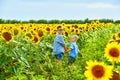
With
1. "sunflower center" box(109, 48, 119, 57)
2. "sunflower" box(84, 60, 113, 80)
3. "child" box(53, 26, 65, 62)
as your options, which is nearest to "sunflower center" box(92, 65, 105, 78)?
"sunflower" box(84, 60, 113, 80)

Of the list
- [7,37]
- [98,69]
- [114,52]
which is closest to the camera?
[98,69]

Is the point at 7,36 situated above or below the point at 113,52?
below

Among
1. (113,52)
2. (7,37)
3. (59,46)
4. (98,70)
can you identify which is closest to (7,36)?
(7,37)

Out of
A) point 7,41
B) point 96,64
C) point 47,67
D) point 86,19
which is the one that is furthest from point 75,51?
point 86,19

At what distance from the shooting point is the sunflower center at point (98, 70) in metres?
3.69

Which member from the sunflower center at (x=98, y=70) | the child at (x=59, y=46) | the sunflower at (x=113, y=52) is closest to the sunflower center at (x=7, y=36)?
the sunflower at (x=113, y=52)

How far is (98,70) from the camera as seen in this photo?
3.74m

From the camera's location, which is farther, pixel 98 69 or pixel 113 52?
pixel 113 52

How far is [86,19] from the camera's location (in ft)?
150

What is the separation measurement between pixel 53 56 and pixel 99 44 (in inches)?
73.0

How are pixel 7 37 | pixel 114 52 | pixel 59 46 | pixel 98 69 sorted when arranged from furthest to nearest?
pixel 59 46 → pixel 7 37 → pixel 114 52 → pixel 98 69

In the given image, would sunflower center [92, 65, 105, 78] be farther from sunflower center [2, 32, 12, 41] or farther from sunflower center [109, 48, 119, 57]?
sunflower center [2, 32, 12, 41]

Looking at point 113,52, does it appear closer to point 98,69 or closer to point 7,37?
point 98,69

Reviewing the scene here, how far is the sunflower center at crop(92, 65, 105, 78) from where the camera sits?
12.1ft
